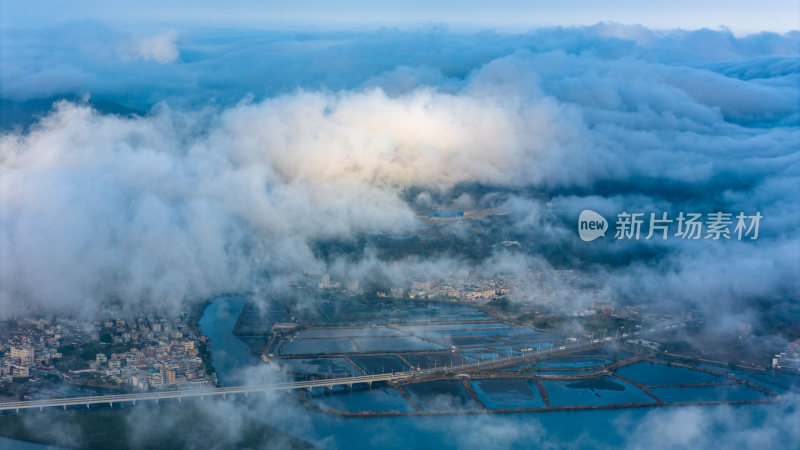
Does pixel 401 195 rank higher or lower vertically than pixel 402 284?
higher

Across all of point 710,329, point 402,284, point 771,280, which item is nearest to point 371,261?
point 402,284

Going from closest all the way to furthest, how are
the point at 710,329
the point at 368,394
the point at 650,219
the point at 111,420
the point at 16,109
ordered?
the point at 111,420, the point at 368,394, the point at 710,329, the point at 650,219, the point at 16,109

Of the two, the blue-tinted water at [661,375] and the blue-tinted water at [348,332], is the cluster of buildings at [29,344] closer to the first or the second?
the blue-tinted water at [348,332]

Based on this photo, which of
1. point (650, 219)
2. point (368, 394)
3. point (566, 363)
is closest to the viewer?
point (368, 394)

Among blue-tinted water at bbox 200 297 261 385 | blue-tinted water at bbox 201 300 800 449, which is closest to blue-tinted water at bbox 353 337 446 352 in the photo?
blue-tinted water at bbox 201 300 800 449

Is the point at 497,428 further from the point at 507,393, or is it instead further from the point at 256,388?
the point at 256,388

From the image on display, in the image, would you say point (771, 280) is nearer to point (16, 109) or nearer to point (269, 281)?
point (269, 281)
